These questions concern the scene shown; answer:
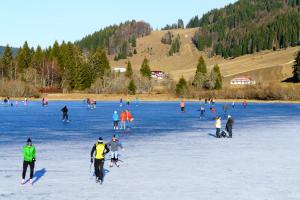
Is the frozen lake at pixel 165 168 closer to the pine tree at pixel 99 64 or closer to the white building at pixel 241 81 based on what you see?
the pine tree at pixel 99 64

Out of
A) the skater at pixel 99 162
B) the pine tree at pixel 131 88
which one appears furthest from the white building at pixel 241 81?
the skater at pixel 99 162

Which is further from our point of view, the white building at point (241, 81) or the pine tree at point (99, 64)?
the white building at point (241, 81)

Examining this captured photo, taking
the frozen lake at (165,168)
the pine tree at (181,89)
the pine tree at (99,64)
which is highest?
the pine tree at (99,64)

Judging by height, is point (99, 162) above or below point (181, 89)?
below

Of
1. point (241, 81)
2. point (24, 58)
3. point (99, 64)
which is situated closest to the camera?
point (24, 58)

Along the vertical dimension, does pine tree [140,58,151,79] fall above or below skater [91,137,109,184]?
above

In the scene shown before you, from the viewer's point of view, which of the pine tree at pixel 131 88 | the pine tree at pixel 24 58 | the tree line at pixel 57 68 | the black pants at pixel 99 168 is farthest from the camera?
the pine tree at pixel 24 58

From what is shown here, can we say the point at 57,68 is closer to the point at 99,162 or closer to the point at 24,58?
the point at 24,58

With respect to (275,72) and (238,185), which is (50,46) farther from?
(238,185)

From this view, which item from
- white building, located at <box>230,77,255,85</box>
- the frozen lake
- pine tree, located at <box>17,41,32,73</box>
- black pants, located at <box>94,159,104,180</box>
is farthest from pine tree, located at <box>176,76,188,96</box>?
black pants, located at <box>94,159,104,180</box>

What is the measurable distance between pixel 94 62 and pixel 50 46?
54.7 feet

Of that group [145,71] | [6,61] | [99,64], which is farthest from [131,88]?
[6,61]

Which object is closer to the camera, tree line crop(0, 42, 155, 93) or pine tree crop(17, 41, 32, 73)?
Answer: tree line crop(0, 42, 155, 93)

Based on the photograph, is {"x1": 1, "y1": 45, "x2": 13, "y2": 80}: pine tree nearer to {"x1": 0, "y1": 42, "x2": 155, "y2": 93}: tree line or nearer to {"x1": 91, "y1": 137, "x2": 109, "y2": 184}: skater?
{"x1": 0, "y1": 42, "x2": 155, "y2": 93}: tree line
